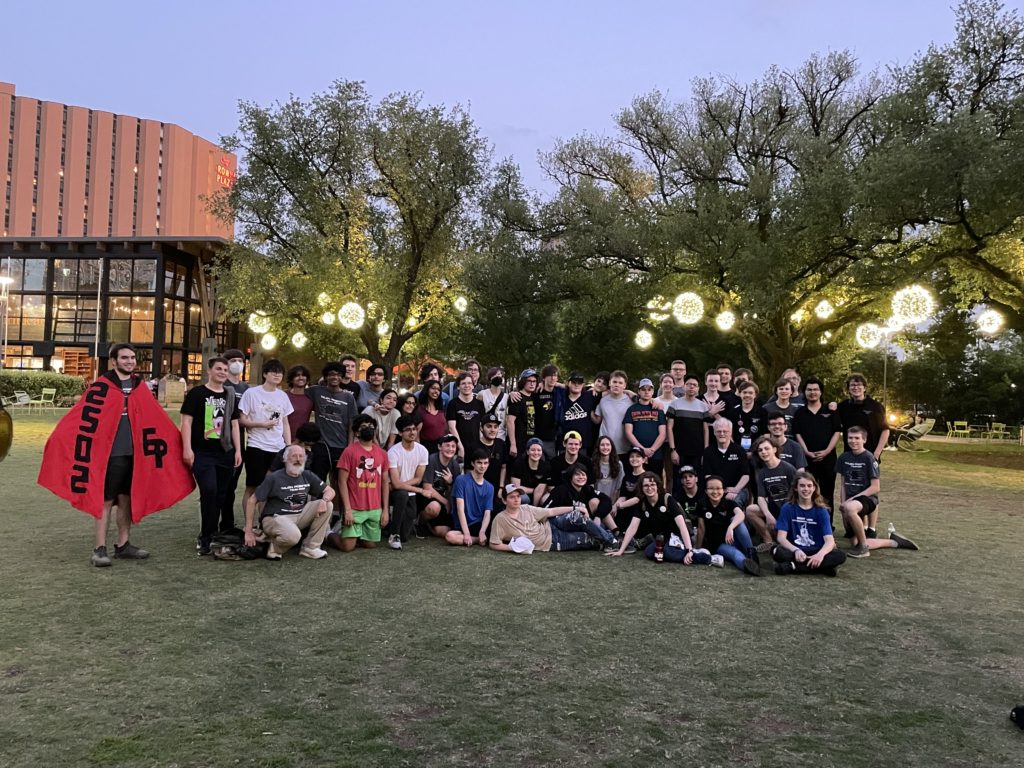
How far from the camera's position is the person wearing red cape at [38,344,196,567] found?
5.46 m

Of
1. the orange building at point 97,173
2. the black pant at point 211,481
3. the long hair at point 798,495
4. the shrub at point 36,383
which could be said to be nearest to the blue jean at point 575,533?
the long hair at point 798,495

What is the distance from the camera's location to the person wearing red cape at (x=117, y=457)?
5.46m

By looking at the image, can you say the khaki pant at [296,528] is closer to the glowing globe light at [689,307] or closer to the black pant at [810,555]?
the black pant at [810,555]

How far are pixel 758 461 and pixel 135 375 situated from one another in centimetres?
558

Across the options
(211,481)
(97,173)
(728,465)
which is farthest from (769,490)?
(97,173)

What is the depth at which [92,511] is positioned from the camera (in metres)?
5.41

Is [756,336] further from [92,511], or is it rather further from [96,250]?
[96,250]

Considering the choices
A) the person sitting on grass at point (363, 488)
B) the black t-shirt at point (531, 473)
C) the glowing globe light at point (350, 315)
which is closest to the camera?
the person sitting on grass at point (363, 488)

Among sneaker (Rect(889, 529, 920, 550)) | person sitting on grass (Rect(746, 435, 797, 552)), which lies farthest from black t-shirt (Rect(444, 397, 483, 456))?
sneaker (Rect(889, 529, 920, 550))

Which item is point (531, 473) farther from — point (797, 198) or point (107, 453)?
point (797, 198)

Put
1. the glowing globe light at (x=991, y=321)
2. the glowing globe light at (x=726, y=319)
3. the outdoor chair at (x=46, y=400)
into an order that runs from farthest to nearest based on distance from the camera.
Answer: the outdoor chair at (x=46, y=400) < the glowing globe light at (x=726, y=319) < the glowing globe light at (x=991, y=321)

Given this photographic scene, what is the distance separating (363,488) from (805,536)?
384 centimetres

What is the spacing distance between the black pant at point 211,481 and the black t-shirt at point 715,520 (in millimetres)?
4201

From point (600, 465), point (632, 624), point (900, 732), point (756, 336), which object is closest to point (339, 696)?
point (632, 624)
